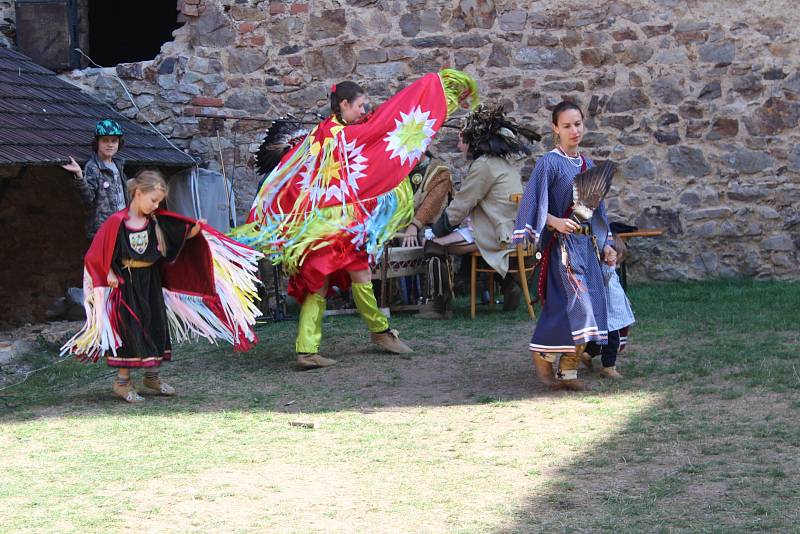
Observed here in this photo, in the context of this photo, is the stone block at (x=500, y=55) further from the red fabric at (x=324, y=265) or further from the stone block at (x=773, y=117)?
the red fabric at (x=324, y=265)

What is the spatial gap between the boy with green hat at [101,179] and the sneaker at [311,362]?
2580mm

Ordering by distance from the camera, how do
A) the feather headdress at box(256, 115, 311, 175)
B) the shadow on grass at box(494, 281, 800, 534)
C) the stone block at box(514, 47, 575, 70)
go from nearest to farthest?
the shadow on grass at box(494, 281, 800, 534), the feather headdress at box(256, 115, 311, 175), the stone block at box(514, 47, 575, 70)

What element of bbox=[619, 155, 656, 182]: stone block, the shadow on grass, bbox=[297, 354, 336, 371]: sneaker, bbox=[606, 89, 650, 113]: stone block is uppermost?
bbox=[606, 89, 650, 113]: stone block

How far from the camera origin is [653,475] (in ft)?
13.8

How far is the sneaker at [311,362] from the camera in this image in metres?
6.92

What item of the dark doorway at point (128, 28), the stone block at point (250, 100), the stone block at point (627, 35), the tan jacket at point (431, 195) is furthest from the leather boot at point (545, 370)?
the dark doorway at point (128, 28)

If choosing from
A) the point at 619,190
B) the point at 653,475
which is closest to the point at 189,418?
the point at 653,475

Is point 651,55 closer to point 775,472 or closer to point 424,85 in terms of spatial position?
point 424,85

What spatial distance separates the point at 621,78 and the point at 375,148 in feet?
13.3

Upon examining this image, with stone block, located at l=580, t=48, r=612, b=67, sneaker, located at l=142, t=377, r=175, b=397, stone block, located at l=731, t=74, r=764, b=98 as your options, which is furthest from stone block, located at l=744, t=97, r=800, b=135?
sneaker, located at l=142, t=377, r=175, b=397

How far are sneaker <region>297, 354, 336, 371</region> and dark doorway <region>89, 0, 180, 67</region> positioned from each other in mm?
8669

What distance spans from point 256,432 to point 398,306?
430 cm

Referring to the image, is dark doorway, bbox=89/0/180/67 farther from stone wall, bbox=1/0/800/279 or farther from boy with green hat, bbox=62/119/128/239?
boy with green hat, bbox=62/119/128/239

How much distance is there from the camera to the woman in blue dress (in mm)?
5832
